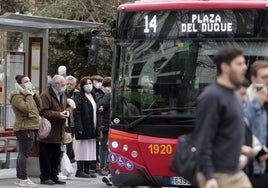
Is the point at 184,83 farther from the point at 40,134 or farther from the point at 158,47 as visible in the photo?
the point at 40,134

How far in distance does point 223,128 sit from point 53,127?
24.9 feet

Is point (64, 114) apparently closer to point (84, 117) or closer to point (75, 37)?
point (84, 117)

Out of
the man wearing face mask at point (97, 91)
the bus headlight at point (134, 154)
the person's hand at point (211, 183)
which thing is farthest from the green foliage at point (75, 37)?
the person's hand at point (211, 183)

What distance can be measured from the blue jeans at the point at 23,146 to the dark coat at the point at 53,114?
43 cm

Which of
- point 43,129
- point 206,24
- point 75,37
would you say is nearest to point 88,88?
point 43,129

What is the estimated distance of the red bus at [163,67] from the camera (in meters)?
11.1

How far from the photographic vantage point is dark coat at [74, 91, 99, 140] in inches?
595

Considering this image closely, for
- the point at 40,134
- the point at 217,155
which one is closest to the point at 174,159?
the point at 217,155

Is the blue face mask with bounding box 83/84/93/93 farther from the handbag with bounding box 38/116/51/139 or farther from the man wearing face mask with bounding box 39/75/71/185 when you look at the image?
the handbag with bounding box 38/116/51/139

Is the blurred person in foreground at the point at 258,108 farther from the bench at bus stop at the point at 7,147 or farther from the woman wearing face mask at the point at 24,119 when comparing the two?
the bench at bus stop at the point at 7,147

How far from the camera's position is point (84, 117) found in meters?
15.2

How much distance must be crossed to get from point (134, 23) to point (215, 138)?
17.0ft

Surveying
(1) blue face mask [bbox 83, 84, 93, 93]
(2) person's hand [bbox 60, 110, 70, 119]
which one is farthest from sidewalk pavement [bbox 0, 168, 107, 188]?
(1) blue face mask [bbox 83, 84, 93, 93]

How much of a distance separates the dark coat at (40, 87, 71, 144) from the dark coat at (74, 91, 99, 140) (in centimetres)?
110
